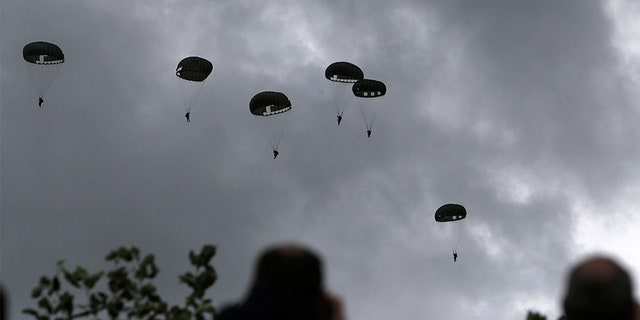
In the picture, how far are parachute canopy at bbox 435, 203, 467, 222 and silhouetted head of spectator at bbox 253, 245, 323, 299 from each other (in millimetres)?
54912

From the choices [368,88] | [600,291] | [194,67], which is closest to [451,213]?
[368,88]

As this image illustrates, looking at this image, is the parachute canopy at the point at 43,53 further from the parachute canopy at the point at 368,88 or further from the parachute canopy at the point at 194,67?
the parachute canopy at the point at 368,88

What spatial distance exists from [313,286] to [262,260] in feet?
0.83

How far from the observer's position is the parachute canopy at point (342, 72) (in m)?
51.6

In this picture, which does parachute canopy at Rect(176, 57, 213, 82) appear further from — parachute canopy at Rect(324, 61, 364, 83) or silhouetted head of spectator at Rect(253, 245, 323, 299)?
silhouetted head of spectator at Rect(253, 245, 323, 299)

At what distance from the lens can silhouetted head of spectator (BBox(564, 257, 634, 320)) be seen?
386cm

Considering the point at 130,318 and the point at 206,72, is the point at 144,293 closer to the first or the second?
the point at 130,318

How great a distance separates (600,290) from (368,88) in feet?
166

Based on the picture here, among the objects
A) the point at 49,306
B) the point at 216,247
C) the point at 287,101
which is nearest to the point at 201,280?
the point at 216,247

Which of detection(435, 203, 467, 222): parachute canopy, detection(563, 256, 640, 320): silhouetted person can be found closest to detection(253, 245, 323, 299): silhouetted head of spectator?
detection(563, 256, 640, 320): silhouetted person

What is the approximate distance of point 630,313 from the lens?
4020 millimetres

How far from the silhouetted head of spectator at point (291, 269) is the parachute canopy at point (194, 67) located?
4899 centimetres

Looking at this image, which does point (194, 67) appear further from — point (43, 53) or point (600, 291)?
point (600, 291)

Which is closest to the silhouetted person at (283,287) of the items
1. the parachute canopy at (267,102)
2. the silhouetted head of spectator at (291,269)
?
the silhouetted head of spectator at (291,269)
